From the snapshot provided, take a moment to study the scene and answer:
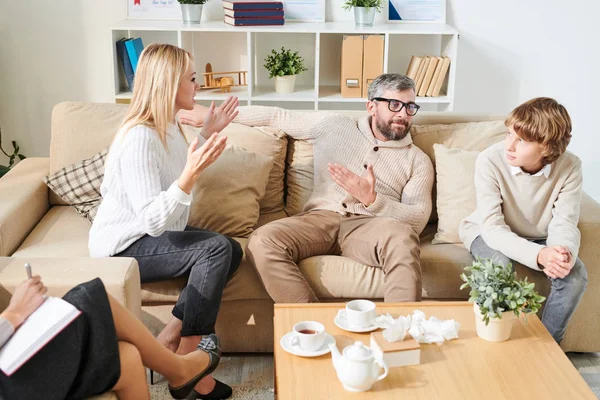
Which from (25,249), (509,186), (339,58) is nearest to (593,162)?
(339,58)

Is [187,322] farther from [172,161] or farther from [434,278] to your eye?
[434,278]

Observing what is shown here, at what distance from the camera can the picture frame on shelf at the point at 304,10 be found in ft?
13.4

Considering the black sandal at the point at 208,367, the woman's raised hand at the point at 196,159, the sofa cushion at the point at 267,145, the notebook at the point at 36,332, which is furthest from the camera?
the sofa cushion at the point at 267,145

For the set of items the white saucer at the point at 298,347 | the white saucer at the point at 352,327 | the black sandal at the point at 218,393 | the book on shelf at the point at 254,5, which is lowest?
the black sandal at the point at 218,393

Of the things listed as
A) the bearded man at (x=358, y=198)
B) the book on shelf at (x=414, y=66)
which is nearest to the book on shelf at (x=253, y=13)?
the book on shelf at (x=414, y=66)

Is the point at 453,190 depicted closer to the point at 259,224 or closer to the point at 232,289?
the point at 259,224

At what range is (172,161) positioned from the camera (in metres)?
2.45

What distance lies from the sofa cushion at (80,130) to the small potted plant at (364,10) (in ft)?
5.25

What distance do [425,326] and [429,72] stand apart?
7.47 feet

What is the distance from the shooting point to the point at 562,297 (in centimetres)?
240

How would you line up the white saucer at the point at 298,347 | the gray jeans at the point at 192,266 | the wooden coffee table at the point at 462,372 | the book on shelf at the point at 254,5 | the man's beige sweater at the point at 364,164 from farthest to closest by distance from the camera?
the book on shelf at the point at 254,5 < the man's beige sweater at the point at 364,164 < the gray jeans at the point at 192,266 < the white saucer at the point at 298,347 < the wooden coffee table at the point at 462,372

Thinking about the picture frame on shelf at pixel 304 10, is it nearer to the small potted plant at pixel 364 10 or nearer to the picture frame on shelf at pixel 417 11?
the small potted plant at pixel 364 10

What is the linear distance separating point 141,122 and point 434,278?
1125mm

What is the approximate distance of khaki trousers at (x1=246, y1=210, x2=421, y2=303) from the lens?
2.42 m
